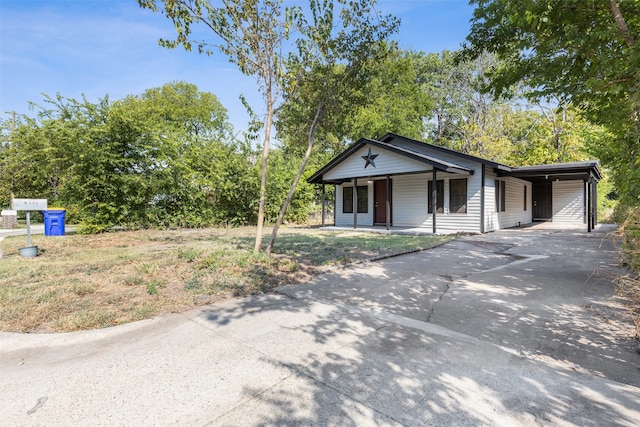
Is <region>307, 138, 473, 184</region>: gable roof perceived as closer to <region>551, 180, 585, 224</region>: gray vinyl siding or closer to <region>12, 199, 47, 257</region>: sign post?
<region>551, 180, 585, 224</region>: gray vinyl siding

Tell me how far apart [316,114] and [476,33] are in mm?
3605

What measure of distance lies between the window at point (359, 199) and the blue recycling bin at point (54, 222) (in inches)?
488

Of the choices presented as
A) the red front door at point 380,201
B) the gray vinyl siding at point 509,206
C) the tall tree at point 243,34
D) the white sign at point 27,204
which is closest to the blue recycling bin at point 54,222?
the white sign at point 27,204

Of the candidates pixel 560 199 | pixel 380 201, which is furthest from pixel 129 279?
pixel 560 199

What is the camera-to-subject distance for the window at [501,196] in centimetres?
1461

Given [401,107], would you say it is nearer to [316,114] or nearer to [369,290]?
[316,114]

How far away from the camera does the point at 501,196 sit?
49.8 feet

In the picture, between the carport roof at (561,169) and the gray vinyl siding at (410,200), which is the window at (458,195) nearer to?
the gray vinyl siding at (410,200)

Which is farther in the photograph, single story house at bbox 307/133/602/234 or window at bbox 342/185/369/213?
window at bbox 342/185/369/213

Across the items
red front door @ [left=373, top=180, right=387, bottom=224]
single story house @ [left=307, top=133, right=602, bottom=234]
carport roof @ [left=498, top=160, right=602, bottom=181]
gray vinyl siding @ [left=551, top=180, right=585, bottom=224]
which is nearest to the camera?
carport roof @ [left=498, top=160, right=602, bottom=181]

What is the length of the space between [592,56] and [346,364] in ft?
16.1

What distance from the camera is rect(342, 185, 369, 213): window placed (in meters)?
17.4

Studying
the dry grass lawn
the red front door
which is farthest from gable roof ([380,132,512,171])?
the dry grass lawn

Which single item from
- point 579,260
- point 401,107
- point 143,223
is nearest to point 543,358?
point 579,260
